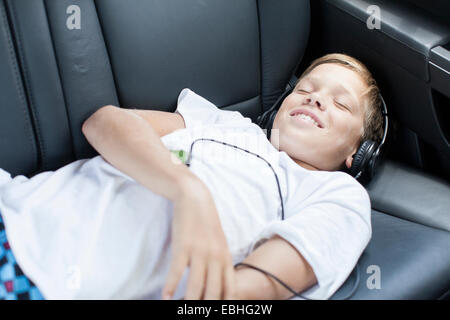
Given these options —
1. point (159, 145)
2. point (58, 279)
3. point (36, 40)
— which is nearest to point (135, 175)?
point (159, 145)

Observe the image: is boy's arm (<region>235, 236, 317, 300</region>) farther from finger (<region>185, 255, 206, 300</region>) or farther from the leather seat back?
the leather seat back

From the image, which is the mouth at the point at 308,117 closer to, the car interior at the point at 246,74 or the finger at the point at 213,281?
the car interior at the point at 246,74

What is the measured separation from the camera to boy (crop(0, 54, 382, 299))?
83 centimetres

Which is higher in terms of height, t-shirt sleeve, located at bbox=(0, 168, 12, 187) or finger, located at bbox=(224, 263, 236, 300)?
t-shirt sleeve, located at bbox=(0, 168, 12, 187)

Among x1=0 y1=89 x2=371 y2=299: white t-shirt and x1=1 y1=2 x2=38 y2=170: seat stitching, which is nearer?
x1=0 y1=89 x2=371 y2=299: white t-shirt

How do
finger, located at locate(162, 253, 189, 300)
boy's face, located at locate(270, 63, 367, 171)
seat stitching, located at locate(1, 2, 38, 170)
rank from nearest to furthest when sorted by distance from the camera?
finger, located at locate(162, 253, 189, 300) → seat stitching, located at locate(1, 2, 38, 170) → boy's face, located at locate(270, 63, 367, 171)

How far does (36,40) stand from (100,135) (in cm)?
22

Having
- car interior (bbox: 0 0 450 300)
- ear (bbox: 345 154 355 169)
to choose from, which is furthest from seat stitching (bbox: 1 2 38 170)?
ear (bbox: 345 154 355 169)

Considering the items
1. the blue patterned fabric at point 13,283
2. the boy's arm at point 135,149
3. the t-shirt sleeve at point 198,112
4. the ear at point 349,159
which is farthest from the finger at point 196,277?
the ear at point 349,159

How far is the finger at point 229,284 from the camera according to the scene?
0.77m

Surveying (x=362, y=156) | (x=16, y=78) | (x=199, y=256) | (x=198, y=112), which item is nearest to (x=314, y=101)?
(x=362, y=156)

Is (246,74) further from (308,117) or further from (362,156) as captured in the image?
(362,156)

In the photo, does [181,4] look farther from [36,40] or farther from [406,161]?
[406,161]

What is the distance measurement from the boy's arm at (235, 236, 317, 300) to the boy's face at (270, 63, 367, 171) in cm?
29
